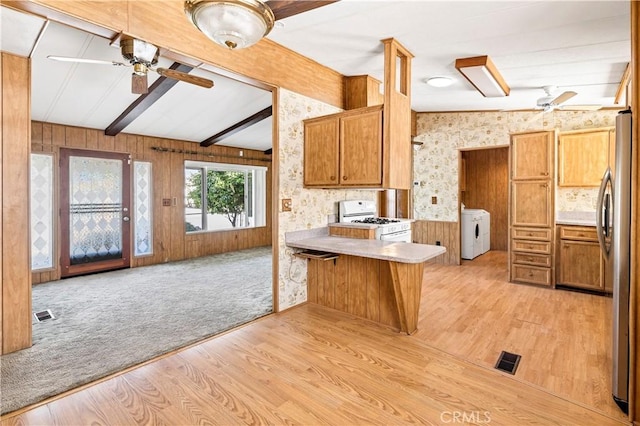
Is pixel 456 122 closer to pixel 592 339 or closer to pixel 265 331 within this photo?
pixel 592 339

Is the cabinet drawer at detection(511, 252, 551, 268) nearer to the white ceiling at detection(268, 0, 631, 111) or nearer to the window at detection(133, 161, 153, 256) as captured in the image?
the white ceiling at detection(268, 0, 631, 111)

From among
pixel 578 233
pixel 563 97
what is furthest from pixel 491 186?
pixel 563 97

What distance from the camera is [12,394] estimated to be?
2002 mm

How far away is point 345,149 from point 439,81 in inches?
66.9

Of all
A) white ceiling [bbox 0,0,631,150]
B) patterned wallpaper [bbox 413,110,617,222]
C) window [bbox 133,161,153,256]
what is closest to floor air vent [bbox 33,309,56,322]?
window [bbox 133,161,153,256]

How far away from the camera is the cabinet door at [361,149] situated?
3.11m

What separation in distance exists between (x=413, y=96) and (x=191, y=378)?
4.65 metres

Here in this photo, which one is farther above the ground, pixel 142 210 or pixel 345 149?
pixel 345 149

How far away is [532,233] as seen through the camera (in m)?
4.54

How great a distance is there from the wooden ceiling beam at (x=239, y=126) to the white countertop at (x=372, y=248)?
2791 mm

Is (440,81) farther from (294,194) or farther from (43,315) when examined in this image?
(43,315)

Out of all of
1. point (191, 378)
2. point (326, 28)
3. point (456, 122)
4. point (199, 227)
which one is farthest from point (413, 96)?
point (199, 227)

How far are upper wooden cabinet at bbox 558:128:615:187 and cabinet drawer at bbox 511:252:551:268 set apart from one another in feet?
3.72

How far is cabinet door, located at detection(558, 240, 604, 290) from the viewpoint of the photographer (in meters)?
4.11
